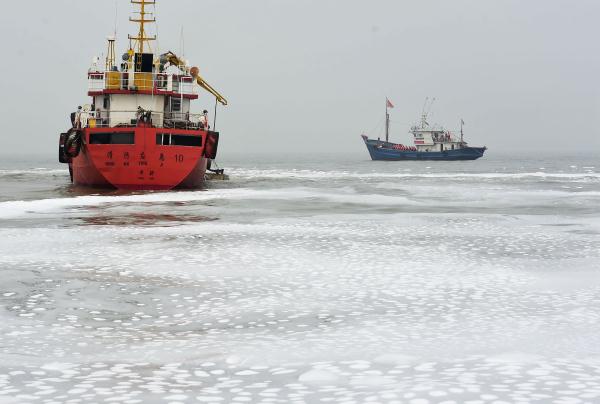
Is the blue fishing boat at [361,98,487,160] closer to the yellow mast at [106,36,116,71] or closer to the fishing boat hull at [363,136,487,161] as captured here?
the fishing boat hull at [363,136,487,161]

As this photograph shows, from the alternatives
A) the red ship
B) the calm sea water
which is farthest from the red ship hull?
the calm sea water

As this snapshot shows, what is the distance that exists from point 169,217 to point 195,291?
11.9 metres

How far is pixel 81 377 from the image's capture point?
6.35m

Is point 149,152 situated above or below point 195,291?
above

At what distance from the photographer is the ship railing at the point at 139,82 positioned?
38062mm

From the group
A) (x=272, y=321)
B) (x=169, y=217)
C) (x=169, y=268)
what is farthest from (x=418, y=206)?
(x=272, y=321)

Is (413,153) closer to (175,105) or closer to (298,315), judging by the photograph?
(175,105)

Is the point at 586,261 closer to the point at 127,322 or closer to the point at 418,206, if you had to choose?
the point at 127,322

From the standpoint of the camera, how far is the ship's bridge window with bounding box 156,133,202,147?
3390 cm

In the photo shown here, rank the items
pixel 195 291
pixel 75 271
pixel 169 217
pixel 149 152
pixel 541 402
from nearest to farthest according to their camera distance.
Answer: pixel 541 402
pixel 195 291
pixel 75 271
pixel 169 217
pixel 149 152

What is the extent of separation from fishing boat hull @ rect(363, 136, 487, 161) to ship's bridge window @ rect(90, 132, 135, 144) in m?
86.1

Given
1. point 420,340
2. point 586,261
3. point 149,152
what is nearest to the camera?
point 420,340

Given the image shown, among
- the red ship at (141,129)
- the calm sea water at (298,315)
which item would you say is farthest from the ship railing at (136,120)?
the calm sea water at (298,315)

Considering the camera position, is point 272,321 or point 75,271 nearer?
point 272,321
